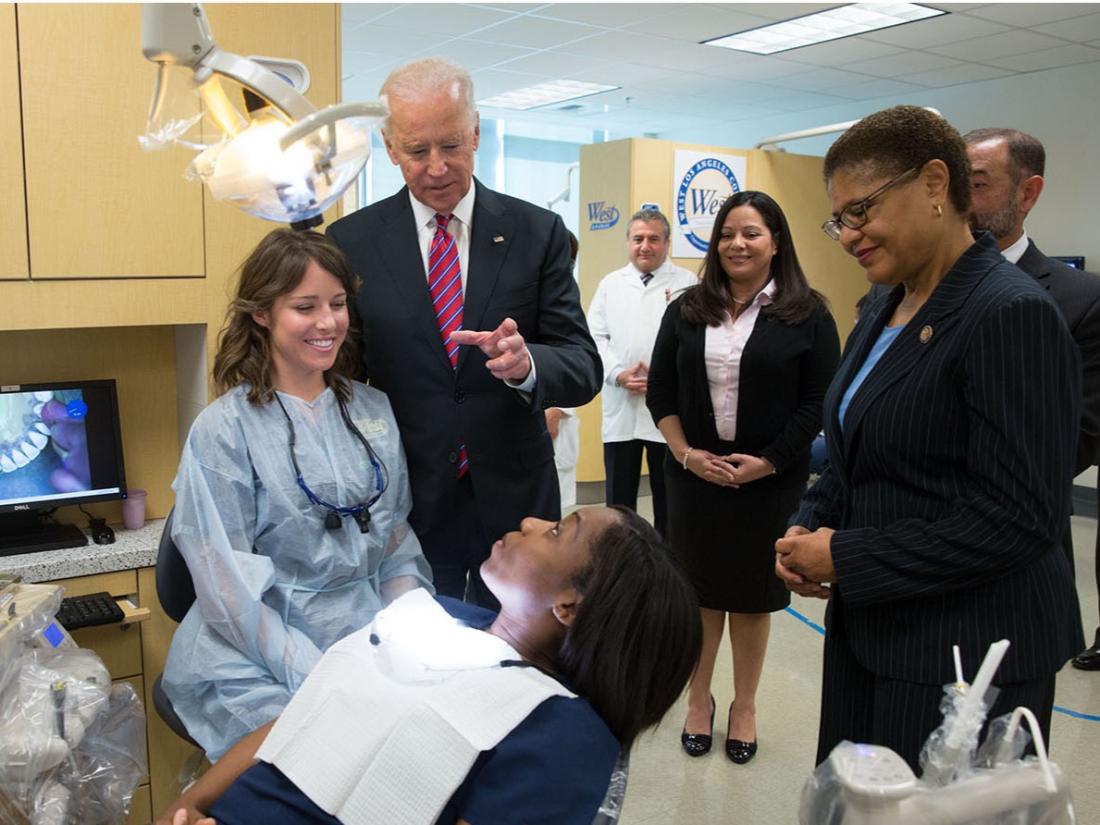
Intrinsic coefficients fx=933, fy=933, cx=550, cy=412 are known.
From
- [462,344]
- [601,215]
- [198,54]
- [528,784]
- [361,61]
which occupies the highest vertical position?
[361,61]

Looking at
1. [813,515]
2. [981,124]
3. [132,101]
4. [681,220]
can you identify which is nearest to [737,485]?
[813,515]

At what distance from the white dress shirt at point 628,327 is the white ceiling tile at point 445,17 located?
207cm

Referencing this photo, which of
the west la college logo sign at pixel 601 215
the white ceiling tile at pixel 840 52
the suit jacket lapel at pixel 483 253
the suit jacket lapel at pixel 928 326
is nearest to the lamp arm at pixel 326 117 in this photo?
the suit jacket lapel at pixel 928 326

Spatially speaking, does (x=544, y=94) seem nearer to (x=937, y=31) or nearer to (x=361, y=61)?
(x=361, y=61)

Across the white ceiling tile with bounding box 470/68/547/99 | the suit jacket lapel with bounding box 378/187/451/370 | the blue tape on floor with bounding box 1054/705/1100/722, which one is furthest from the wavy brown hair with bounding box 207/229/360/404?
the white ceiling tile with bounding box 470/68/547/99

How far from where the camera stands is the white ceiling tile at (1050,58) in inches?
248

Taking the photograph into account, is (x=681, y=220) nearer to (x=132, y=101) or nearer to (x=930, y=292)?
(x=132, y=101)

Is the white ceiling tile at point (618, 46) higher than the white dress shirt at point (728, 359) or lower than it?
higher

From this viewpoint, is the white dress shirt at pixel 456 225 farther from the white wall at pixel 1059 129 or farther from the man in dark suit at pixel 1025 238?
the white wall at pixel 1059 129

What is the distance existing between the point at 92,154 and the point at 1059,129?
22.4 feet

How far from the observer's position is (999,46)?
6262mm

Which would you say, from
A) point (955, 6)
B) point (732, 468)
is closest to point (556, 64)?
point (955, 6)

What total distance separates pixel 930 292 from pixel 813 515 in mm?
483

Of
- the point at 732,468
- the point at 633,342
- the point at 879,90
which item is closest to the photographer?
the point at 732,468
